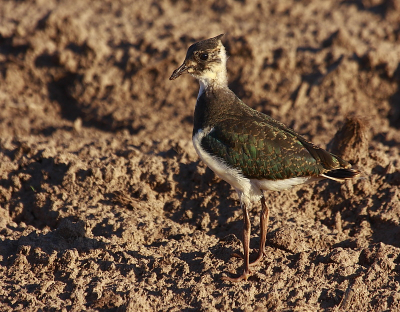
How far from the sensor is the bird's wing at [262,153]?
582cm


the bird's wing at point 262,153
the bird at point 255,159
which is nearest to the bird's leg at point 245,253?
the bird at point 255,159

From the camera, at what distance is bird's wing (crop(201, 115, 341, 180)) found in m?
5.82

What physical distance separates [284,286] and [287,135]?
172 cm

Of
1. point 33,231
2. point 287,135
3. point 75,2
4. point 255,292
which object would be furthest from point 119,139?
point 75,2

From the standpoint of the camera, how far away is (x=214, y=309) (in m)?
5.16

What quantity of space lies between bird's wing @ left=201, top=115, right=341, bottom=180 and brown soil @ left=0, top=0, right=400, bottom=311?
91 cm

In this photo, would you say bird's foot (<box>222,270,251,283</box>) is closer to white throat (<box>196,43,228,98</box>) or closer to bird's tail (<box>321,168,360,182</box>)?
bird's tail (<box>321,168,360,182</box>)

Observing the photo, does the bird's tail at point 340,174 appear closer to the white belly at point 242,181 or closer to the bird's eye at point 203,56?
the white belly at point 242,181

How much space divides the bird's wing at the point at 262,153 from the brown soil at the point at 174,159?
906 mm

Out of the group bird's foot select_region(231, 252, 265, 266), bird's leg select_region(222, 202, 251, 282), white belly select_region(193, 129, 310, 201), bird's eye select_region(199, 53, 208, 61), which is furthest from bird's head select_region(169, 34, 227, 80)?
bird's foot select_region(231, 252, 265, 266)

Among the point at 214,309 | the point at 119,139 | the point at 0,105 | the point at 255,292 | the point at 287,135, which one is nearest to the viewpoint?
the point at 214,309

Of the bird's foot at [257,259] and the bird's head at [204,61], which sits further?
the bird's head at [204,61]

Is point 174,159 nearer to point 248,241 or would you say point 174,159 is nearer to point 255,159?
point 255,159

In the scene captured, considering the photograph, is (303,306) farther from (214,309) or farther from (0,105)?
(0,105)
